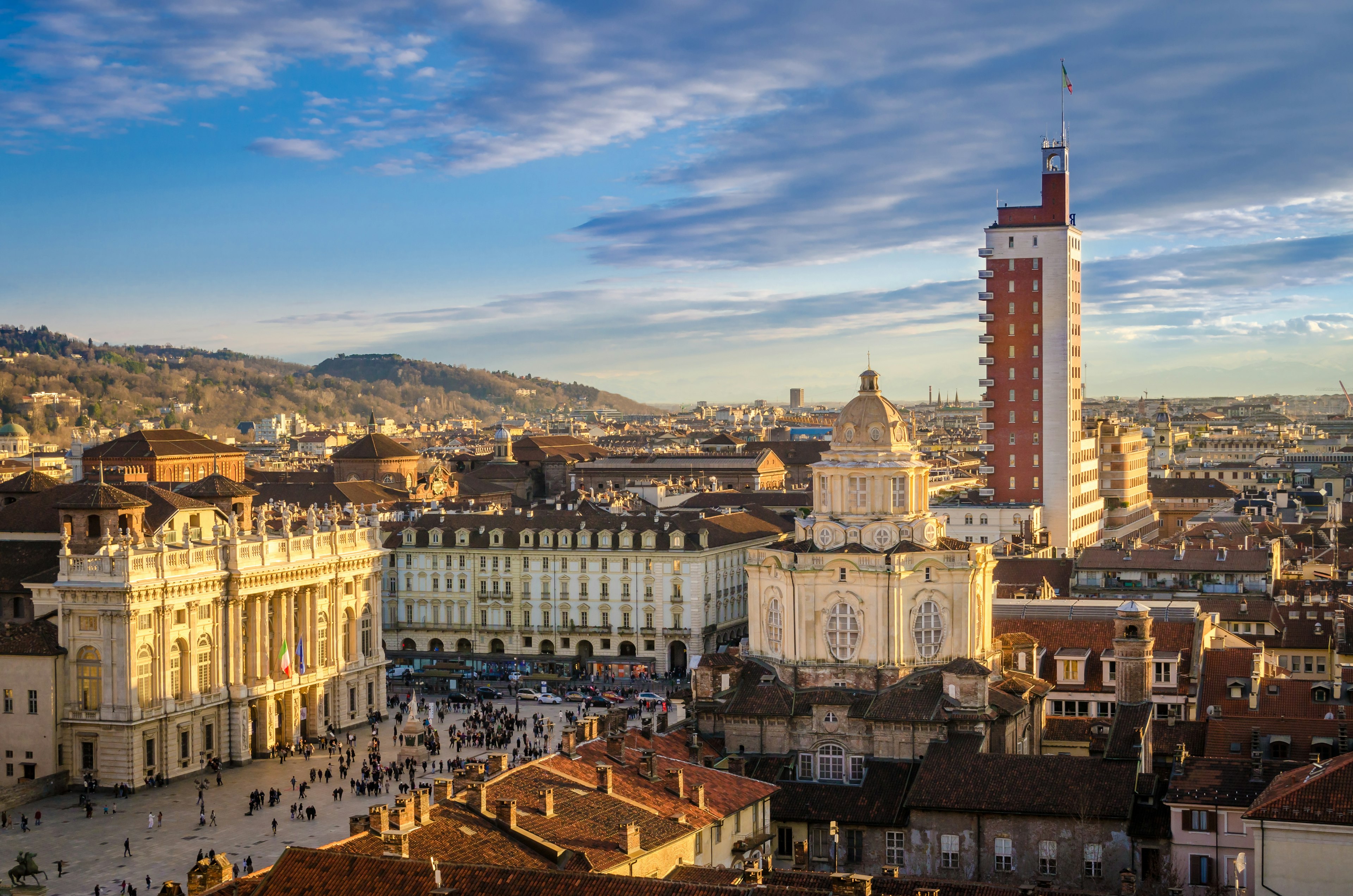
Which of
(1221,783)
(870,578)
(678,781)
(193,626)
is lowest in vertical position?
(678,781)

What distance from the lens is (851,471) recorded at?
234 ft

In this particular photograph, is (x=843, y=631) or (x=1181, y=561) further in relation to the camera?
(x=1181, y=561)

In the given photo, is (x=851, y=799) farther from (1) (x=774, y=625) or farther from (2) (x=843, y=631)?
(1) (x=774, y=625)

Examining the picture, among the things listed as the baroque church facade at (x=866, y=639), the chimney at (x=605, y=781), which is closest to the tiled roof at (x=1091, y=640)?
the baroque church facade at (x=866, y=639)

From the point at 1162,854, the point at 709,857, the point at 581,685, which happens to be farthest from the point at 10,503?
the point at 1162,854

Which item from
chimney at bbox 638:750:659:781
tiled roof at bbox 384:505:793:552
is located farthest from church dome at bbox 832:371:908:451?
tiled roof at bbox 384:505:793:552

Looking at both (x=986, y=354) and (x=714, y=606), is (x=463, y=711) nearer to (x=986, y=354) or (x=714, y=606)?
(x=714, y=606)

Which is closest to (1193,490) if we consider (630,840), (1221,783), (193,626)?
(193,626)

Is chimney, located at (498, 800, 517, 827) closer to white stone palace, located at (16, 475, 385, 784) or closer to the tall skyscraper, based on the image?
white stone palace, located at (16, 475, 385, 784)

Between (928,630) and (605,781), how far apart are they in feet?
68.6

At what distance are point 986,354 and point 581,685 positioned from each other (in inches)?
2161

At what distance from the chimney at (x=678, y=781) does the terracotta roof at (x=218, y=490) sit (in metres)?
53.5

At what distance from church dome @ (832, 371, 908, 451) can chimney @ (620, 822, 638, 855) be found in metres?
27.1

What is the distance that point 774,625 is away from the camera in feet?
236
